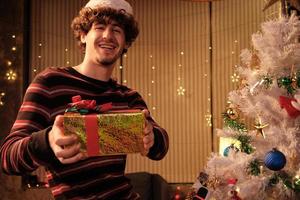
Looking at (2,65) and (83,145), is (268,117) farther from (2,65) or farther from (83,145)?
(2,65)

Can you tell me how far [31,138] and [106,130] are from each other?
17cm

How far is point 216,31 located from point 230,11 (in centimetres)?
26

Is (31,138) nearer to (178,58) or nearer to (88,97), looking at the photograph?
(88,97)

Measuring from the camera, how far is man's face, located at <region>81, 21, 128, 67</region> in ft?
4.23

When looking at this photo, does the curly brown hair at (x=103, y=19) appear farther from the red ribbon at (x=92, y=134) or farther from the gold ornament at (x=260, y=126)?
the gold ornament at (x=260, y=126)

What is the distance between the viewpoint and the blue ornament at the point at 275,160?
5.73 ft

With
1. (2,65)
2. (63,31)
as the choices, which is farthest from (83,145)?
(63,31)

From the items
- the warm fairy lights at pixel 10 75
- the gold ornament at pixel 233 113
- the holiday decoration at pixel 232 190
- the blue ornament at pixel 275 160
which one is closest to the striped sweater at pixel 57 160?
the blue ornament at pixel 275 160

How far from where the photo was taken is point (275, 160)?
1.74m

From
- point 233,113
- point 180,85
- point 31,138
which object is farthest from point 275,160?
point 180,85

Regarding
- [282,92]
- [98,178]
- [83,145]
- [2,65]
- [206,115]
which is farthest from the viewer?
[206,115]

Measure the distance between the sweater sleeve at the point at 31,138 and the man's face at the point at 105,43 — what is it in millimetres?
176

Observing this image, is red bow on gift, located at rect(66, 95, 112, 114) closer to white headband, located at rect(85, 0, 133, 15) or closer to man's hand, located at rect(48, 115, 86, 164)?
man's hand, located at rect(48, 115, 86, 164)

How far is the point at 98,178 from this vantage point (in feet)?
4.09
